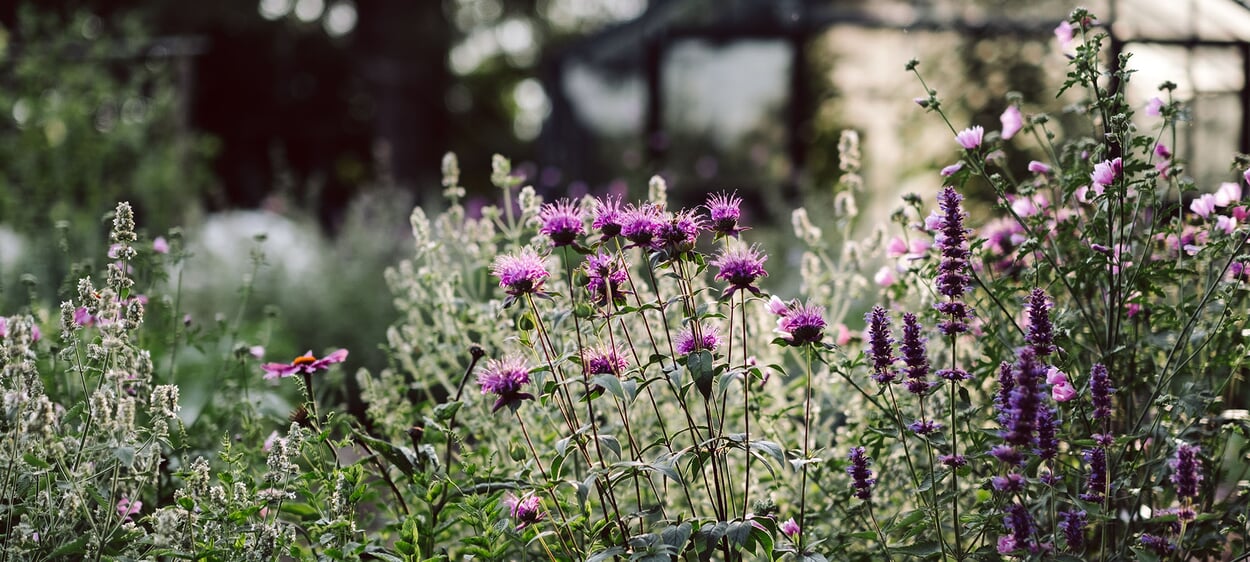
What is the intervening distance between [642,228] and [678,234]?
60 mm

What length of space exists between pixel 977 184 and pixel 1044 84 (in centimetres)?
97

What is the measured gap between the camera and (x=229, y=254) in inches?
273

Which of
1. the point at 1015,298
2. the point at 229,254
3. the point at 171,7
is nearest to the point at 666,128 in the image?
the point at 229,254

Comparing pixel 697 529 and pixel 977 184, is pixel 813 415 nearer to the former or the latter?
pixel 697 529

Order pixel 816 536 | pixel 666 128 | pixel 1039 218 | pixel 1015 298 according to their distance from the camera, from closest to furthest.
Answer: pixel 1039 218
pixel 816 536
pixel 1015 298
pixel 666 128

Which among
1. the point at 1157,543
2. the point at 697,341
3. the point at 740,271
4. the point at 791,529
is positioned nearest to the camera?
the point at 740,271

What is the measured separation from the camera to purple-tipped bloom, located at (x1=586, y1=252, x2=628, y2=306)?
171 cm

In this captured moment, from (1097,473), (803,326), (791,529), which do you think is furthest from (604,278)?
(1097,473)

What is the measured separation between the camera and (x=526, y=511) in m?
1.76

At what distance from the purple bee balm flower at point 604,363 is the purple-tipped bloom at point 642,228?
208mm

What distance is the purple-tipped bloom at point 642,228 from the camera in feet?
5.33

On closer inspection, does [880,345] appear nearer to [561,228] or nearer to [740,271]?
[740,271]

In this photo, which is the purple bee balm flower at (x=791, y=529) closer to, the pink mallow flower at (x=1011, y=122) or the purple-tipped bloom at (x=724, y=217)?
the purple-tipped bloom at (x=724, y=217)

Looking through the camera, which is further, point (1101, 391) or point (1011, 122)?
point (1011, 122)
